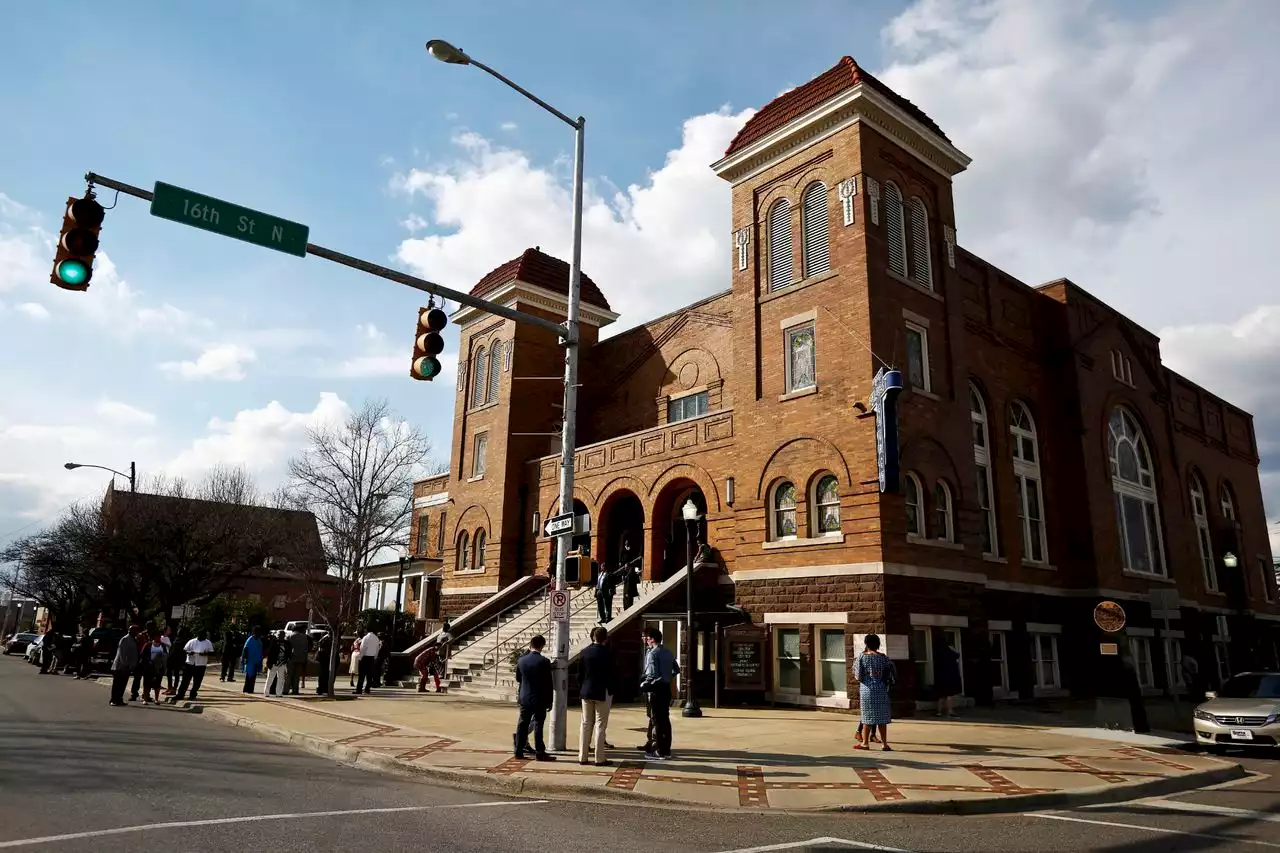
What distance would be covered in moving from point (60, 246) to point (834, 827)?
950 centimetres

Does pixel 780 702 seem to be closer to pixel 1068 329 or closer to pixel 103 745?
pixel 103 745

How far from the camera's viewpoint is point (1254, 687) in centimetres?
1566

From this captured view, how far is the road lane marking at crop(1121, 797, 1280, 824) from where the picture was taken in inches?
348

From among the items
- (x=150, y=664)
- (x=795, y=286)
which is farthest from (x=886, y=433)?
(x=150, y=664)

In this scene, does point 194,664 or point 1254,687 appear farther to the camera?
point 194,664

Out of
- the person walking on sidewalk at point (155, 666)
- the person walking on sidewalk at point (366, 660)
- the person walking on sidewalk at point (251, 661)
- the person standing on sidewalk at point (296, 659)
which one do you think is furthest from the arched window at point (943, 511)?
the person walking on sidewalk at point (155, 666)

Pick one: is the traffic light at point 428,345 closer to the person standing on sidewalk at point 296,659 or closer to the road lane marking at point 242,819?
the road lane marking at point 242,819

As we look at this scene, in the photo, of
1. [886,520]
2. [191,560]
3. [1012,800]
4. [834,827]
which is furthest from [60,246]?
[191,560]

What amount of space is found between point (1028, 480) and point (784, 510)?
9.93 metres

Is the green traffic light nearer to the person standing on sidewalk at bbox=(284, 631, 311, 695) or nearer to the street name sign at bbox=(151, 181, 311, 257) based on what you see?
the street name sign at bbox=(151, 181, 311, 257)

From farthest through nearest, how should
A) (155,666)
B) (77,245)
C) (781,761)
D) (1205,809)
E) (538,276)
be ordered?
(538,276)
(155,666)
(781,761)
(1205,809)
(77,245)

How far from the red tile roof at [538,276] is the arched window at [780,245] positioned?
11.5 m

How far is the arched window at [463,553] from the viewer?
1291 inches

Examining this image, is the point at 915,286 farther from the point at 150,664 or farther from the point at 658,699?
the point at 150,664
